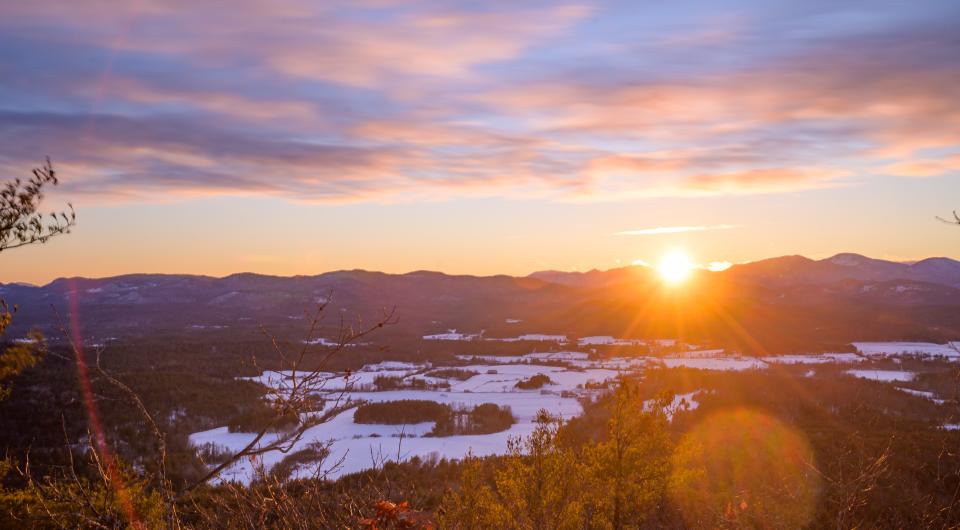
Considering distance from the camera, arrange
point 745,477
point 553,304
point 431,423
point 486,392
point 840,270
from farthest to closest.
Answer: point 840,270
point 553,304
point 486,392
point 431,423
point 745,477

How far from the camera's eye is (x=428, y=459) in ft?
83.6

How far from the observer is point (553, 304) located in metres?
141

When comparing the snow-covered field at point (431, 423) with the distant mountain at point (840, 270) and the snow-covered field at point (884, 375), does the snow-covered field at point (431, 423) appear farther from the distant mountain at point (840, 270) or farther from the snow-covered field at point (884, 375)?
the distant mountain at point (840, 270)

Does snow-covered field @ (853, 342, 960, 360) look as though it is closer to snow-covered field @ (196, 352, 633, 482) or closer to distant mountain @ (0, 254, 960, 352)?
distant mountain @ (0, 254, 960, 352)

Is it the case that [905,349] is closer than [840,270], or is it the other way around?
[905,349]

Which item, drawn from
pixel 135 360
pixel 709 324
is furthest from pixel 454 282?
pixel 135 360

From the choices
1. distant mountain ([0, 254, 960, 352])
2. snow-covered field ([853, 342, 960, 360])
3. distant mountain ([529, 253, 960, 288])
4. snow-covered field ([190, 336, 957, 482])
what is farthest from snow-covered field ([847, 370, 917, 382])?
distant mountain ([529, 253, 960, 288])

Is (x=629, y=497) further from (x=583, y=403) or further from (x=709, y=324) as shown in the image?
(x=709, y=324)

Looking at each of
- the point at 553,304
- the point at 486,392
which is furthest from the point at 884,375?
the point at 553,304

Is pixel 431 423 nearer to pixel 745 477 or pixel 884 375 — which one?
pixel 745 477

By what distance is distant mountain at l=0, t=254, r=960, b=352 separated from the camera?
85.1m

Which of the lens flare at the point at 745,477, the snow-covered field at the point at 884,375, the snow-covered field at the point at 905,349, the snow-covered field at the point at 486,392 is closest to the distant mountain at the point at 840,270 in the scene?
the snow-covered field at the point at 905,349

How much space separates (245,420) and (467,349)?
1789 inches

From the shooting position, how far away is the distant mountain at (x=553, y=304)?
3349 inches
